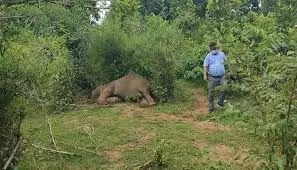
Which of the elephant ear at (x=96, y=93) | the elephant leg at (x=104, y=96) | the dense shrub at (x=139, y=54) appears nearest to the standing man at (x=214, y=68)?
the dense shrub at (x=139, y=54)

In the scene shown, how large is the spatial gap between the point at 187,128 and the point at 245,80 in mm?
4597

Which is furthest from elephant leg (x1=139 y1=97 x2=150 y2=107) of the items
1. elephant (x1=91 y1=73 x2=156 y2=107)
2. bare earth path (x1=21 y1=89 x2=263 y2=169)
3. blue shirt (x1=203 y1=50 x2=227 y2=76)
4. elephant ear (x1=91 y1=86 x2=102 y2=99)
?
blue shirt (x1=203 y1=50 x2=227 y2=76)

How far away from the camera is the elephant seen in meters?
11.2

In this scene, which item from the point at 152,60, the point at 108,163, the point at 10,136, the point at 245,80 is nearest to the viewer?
the point at 245,80

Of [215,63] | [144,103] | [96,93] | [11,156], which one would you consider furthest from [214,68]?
[11,156]

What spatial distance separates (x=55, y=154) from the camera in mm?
7207

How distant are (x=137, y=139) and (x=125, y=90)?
344 cm

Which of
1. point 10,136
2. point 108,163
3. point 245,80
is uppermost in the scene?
point 245,80

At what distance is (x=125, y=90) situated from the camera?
37.4 ft

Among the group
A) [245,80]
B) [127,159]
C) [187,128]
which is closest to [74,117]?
[187,128]

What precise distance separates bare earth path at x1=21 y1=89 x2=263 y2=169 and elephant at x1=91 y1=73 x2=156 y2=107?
0.61m

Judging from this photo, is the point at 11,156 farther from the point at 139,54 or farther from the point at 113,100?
the point at 139,54

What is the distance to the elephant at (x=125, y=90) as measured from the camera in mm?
11250

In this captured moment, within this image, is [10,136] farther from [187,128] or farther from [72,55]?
[72,55]
